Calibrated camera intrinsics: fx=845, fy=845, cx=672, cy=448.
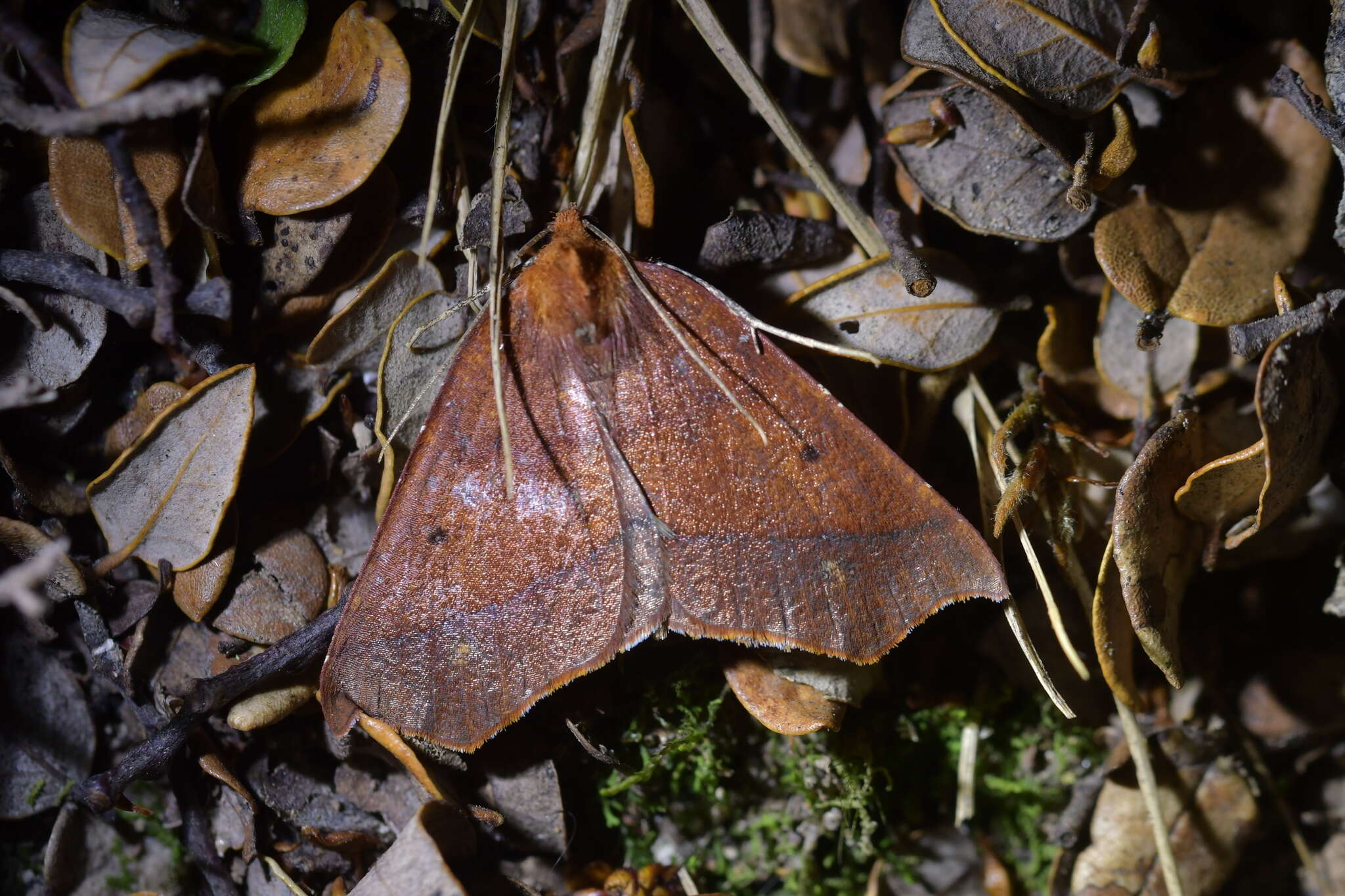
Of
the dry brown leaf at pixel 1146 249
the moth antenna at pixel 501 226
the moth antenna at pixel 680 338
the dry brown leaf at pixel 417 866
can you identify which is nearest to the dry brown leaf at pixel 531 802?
the dry brown leaf at pixel 417 866

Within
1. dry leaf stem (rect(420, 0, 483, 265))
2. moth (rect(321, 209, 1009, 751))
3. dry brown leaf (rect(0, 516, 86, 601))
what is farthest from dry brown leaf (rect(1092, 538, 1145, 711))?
dry brown leaf (rect(0, 516, 86, 601))

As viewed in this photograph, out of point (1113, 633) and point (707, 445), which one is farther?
point (1113, 633)

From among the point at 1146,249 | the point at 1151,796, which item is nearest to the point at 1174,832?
the point at 1151,796

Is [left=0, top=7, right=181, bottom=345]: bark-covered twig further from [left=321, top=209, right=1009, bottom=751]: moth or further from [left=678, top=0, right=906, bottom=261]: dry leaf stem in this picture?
[left=678, top=0, right=906, bottom=261]: dry leaf stem

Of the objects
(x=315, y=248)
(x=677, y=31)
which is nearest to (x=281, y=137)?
(x=315, y=248)

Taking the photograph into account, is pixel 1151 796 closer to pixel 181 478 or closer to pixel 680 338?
pixel 680 338

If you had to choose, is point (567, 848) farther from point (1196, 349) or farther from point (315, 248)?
point (1196, 349)
